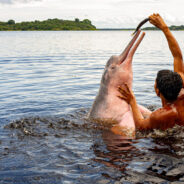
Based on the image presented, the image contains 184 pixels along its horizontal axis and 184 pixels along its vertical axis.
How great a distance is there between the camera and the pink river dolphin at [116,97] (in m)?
6.39

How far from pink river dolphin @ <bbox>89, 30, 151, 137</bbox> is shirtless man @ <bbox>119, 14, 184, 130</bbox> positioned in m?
0.65

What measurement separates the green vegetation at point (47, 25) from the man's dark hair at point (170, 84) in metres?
156

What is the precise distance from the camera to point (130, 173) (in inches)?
171

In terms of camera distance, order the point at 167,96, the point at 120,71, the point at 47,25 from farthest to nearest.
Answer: the point at 47,25 < the point at 120,71 < the point at 167,96

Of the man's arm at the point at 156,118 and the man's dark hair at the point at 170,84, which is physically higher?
the man's dark hair at the point at 170,84

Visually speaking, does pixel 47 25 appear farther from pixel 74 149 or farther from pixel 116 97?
pixel 74 149

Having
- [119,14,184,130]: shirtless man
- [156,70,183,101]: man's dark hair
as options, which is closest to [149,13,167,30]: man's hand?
[119,14,184,130]: shirtless man

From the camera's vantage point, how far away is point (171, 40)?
555 cm

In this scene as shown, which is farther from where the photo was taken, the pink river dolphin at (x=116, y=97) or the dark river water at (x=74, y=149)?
the pink river dolphin at (x=116, y=97)

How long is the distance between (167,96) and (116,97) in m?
1.48

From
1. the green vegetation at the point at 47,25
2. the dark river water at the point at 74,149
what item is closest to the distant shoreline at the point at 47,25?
the green vegetation at the point at 47,25

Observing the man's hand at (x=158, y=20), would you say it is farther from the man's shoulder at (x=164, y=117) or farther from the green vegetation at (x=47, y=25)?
the green vegetation at (x=47, y=25)

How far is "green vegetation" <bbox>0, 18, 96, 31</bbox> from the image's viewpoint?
155 m

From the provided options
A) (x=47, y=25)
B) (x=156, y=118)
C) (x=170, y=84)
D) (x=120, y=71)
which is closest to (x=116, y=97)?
(x=120, y=71)
